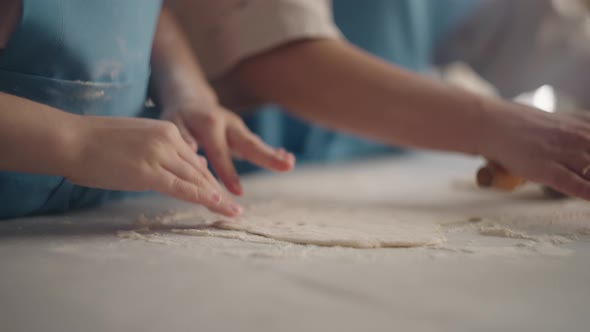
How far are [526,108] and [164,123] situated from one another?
39 cm

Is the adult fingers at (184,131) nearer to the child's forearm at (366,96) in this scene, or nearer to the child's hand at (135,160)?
the child's hand at (135,160)

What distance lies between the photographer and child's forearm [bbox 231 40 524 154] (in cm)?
62

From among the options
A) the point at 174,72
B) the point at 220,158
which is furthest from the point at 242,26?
Result: the point at 220,158

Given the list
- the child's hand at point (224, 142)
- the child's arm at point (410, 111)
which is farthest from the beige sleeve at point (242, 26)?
the child's hand at point (224, 142)

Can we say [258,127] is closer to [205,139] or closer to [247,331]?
[205,139]

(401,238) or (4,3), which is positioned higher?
(4,3)

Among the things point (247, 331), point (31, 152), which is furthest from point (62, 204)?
point (247, 331)

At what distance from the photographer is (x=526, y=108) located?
591 mm

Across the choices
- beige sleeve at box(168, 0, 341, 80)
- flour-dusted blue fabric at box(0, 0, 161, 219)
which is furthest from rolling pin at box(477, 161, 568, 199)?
flour-dusted blue fabric at box(0, 0, 161, 219)

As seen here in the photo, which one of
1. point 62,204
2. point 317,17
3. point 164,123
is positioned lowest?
point 62,204

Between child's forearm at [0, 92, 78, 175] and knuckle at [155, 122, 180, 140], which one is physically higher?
knuckle at [155, 122, 180, 140]

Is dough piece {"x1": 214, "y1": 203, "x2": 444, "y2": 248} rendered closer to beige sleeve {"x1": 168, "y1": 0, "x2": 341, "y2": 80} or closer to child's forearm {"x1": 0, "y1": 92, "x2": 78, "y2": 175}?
child's forearm {"x1": 0, "y1": 92, "x2": 78, "y2": 175}

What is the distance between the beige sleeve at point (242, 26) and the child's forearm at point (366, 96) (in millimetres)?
24

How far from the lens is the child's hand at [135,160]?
1.34 ft
